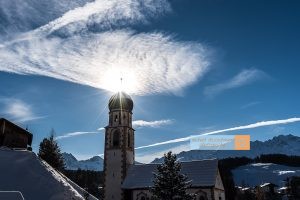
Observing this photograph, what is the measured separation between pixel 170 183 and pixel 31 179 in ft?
55.7

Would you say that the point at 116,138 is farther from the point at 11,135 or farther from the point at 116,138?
the point at 11,135

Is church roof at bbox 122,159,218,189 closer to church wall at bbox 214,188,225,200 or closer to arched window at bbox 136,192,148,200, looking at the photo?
arched window at bbox 136,192,148,200

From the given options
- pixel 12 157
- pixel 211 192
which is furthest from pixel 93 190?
pixel 12 157

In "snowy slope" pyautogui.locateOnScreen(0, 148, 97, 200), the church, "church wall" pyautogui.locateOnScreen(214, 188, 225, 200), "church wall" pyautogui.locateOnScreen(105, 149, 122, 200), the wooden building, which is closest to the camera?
"snowy slope" pyautogui.locateOnScreen(0, 148, 97, 200)

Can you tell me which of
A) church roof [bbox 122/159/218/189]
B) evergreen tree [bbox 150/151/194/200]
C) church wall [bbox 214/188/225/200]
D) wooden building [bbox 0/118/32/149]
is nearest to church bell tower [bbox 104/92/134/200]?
church roof [bbox 122/159/218/189]

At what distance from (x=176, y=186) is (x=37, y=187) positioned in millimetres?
17425

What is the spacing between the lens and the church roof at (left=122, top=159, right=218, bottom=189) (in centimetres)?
4766

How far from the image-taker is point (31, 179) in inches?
1071

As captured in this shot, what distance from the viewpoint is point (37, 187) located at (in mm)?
26188

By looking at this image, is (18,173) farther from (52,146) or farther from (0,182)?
(52,146)

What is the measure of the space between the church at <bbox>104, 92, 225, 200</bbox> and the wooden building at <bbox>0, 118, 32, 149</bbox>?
17453mm

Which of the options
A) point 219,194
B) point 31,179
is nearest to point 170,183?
point 219,194

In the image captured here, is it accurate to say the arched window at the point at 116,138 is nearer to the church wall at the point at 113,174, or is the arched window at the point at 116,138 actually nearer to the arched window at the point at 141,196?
the church wall at the point at 113,174

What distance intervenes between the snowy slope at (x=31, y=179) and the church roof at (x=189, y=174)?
23.6 m
